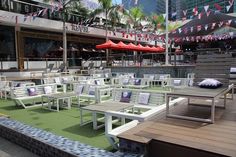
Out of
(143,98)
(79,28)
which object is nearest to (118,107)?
(143,98)

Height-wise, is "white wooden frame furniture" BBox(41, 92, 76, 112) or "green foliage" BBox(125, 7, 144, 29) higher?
"green foliage" BBox(125, 7, 144, 29)

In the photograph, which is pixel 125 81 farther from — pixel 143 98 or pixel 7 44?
pixel 7 44

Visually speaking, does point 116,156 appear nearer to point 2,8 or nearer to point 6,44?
point 2,8

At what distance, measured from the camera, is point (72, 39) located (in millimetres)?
24203

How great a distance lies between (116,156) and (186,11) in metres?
17.3

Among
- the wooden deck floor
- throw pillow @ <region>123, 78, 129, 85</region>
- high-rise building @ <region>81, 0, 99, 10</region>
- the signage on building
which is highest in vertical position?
high-rise building @ <region>81, 0, 99, 10</region>

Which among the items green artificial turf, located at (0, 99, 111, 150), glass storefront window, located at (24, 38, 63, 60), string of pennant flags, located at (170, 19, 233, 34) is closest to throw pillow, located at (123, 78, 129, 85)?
green artificial turf, located at (0, 99, 111, 150)

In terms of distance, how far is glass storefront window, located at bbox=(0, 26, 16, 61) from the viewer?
18.2 meters

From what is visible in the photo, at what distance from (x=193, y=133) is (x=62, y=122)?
151 inches

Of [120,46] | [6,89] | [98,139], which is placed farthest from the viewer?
[120,46]

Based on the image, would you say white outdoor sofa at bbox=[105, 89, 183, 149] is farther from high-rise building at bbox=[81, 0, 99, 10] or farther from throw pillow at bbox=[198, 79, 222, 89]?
high-rise building at bbox=[81, 0, 99, 10]

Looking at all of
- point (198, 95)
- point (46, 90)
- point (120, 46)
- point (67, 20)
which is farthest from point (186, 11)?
point (198, 95)

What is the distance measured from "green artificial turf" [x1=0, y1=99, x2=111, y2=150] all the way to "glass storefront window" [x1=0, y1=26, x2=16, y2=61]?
10903 mm

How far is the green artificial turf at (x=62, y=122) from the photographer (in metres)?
4.85
